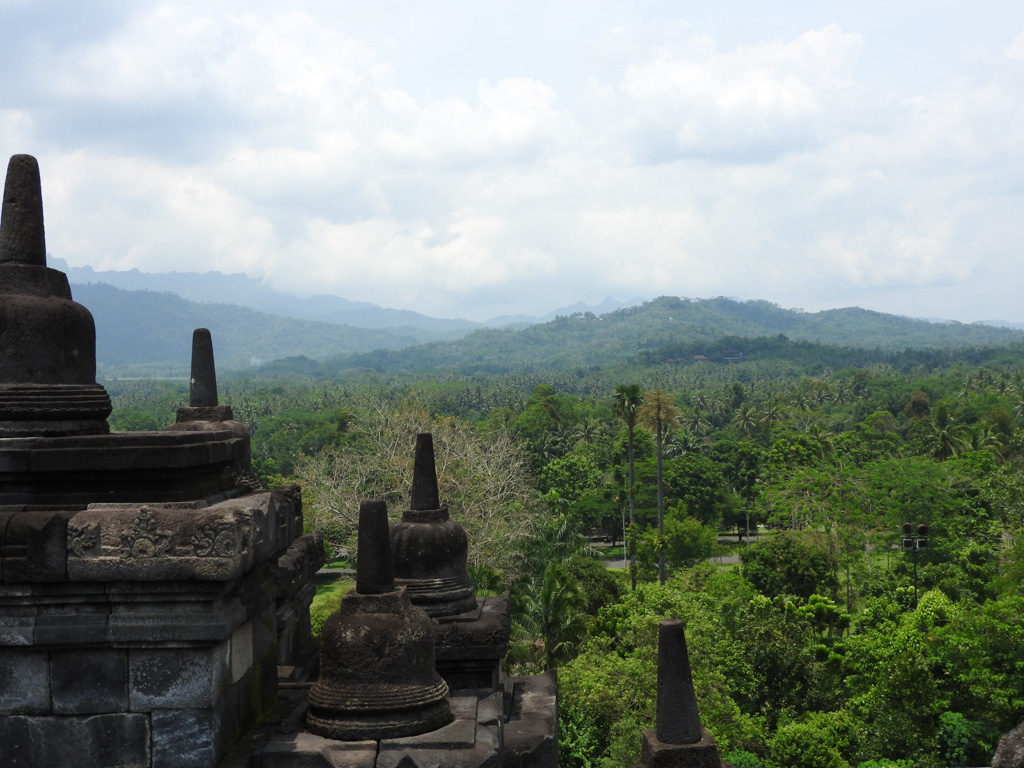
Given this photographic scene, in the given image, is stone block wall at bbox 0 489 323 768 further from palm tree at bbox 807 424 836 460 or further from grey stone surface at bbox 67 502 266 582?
palm tree at bbox 807 424 836 460

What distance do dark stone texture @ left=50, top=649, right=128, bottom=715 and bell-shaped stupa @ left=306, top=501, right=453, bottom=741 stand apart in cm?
118

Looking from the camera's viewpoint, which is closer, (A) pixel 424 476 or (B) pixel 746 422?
(A) pixel 424 476

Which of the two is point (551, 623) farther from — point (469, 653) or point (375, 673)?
point (375, 673)

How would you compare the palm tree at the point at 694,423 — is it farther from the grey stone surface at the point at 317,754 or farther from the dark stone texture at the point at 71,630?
the dark stone texture at the point at 71,630

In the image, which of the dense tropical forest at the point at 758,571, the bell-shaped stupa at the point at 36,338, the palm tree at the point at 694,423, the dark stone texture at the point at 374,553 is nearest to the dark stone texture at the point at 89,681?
the bell-shaped stupa at the point at 36,338

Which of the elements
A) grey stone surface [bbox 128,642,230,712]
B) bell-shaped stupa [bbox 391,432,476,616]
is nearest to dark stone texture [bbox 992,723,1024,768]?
grey stone surface [bbox 128,642,230,712]

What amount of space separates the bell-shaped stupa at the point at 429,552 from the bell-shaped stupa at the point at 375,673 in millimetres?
2799

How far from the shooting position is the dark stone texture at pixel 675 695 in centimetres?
771

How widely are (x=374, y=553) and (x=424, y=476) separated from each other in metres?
3.02

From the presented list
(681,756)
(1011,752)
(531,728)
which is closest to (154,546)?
(531,728)

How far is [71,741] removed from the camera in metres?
4.79

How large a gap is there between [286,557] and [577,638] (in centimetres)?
2202

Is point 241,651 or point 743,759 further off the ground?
point 241,651

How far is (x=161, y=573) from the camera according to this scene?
4.62 meters
